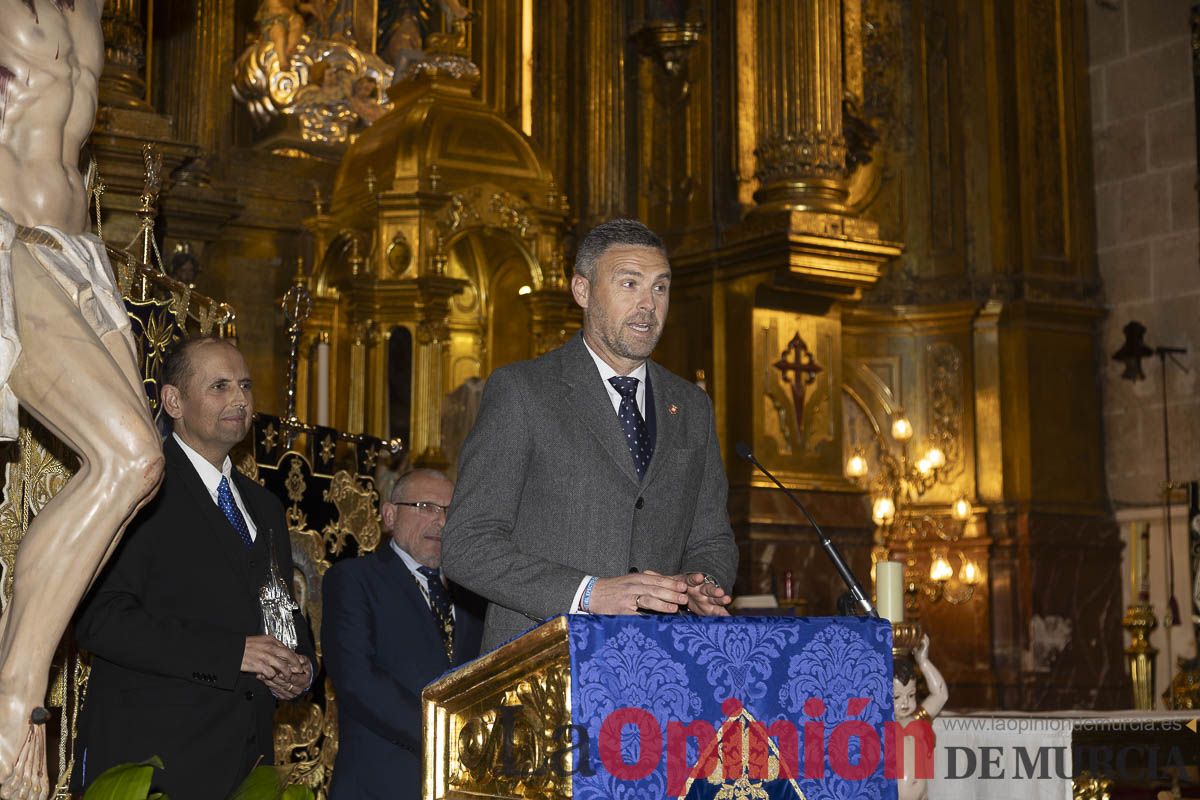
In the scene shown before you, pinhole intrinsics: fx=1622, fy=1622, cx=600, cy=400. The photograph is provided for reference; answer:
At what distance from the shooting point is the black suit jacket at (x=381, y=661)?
4668 mm

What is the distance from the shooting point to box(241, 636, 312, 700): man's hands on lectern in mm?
4168

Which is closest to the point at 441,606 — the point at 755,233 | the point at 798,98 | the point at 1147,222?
the point at 755,233

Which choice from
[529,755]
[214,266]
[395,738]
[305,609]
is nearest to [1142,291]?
[214,266]

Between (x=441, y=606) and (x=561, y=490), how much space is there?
1767 mm

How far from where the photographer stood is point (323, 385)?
996 centimetres

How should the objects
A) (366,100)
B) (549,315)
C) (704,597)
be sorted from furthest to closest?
(366,100)
(549,315)
(704,597)

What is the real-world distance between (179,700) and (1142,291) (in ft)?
33.0

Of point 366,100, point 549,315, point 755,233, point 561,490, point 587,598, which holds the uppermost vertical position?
point 366,100

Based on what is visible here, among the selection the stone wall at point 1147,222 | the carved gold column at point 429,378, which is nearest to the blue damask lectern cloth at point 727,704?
the carved gold column at point 429,378

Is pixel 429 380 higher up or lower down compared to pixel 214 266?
lower down

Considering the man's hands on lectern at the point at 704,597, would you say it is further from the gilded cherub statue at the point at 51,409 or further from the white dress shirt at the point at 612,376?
the gilded cherub statue at the point at 51,409

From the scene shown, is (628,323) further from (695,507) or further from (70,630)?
(70,630)

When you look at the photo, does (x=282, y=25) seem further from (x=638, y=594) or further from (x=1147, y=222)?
(x=638, y=594)

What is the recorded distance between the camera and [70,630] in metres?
4.47
